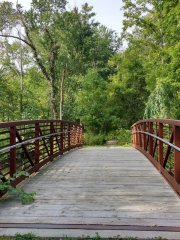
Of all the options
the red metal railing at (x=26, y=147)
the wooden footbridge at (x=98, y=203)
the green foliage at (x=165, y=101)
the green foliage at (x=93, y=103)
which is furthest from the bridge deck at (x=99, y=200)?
the green foliage at (x=93, y=103)

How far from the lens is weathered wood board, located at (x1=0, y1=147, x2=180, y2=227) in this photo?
8.06ft

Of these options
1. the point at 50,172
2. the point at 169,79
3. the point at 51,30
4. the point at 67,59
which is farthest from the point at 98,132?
the point at 50,172

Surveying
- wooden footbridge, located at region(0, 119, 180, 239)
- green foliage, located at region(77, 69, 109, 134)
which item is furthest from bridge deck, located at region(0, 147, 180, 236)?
green foliage, located at region(77, 69, 109, 134)

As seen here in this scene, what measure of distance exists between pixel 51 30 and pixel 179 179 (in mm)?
21449

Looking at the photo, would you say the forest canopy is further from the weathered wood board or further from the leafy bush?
the weathered wood board

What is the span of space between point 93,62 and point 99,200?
2242 centimetres

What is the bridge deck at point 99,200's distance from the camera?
8.05ft

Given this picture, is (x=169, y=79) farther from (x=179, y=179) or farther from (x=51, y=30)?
(x=51, y=30)

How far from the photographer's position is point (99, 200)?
2.97 m

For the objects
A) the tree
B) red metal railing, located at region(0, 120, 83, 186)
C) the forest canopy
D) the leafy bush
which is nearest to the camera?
red metal railing, located at region(0, 120, 83, 186)

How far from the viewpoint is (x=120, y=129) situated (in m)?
18.8

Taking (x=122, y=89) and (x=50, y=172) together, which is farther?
(x=122, y=89)

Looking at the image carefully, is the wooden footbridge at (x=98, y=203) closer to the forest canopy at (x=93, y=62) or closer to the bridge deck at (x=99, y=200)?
the bridge deck at (x=99, y=200)

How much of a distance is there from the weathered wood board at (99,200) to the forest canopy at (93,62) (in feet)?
20.6
